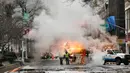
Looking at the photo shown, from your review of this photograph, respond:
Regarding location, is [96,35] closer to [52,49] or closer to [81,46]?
[81,46]

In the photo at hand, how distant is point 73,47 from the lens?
41.9 meters

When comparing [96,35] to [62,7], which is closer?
[62,7]

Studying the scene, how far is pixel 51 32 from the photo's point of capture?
121ft

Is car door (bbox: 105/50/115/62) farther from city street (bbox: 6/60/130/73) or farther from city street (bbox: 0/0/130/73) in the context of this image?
city street (bbox: 6/60/130/73)

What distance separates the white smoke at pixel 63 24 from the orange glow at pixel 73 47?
0.62 m

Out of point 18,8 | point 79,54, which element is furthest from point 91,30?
point 18,8

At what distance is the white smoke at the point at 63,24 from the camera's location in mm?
35250

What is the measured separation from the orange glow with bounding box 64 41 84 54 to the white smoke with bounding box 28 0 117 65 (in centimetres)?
62

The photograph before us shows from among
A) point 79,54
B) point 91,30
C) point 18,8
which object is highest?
point 18,8

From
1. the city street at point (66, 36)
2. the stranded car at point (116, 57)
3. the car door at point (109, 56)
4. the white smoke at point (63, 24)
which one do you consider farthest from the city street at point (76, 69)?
the car door at point (109, 56)

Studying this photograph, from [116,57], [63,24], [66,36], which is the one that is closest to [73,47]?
[66,36]

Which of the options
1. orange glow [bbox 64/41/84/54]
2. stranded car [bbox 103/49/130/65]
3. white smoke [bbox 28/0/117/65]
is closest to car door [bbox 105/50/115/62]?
stranded car [bbox 103/49/130/65]

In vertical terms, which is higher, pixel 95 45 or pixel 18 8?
pixel 18 8

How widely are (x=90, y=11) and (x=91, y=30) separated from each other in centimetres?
193
